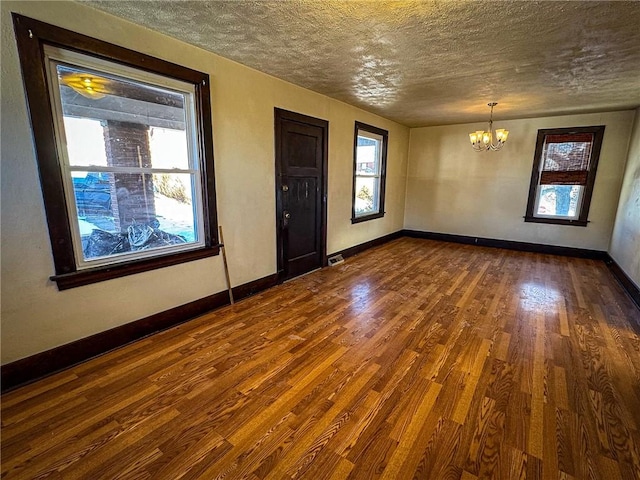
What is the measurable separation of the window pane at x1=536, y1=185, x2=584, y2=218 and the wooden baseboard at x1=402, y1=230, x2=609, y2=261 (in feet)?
2.09

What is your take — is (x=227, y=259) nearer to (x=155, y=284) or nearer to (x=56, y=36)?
(x=155, y=284)

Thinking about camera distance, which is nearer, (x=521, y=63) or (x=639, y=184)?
(x=521, y=63)

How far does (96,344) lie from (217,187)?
1.70 meters

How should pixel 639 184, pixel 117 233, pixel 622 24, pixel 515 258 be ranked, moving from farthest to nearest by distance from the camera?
pixel 515 258, pixel 639 184, pixel 117 233, pixel 622 24

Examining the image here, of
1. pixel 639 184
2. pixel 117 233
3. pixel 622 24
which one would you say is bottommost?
pixel 117 233

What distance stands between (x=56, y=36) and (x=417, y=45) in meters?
2.64

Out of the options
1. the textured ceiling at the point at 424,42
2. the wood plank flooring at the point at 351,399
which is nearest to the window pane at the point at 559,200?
the textured ceiling at the point at 424,42

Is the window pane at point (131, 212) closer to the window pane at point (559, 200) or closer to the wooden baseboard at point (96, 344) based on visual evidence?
the wooden baseboard at point (96, 344)

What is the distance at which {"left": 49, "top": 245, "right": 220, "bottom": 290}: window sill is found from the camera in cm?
216

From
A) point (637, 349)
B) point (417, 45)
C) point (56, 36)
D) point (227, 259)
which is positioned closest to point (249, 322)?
point (227, 259)

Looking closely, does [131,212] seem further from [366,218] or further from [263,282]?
[366,218]

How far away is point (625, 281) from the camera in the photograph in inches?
155

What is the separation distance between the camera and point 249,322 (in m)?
2.95

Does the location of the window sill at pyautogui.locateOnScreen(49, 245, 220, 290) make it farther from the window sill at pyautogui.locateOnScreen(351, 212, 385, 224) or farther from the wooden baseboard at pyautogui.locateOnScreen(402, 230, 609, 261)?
the wooden baseboard at pyautogui.locateOnScreen(402, 230, 609, 261)
